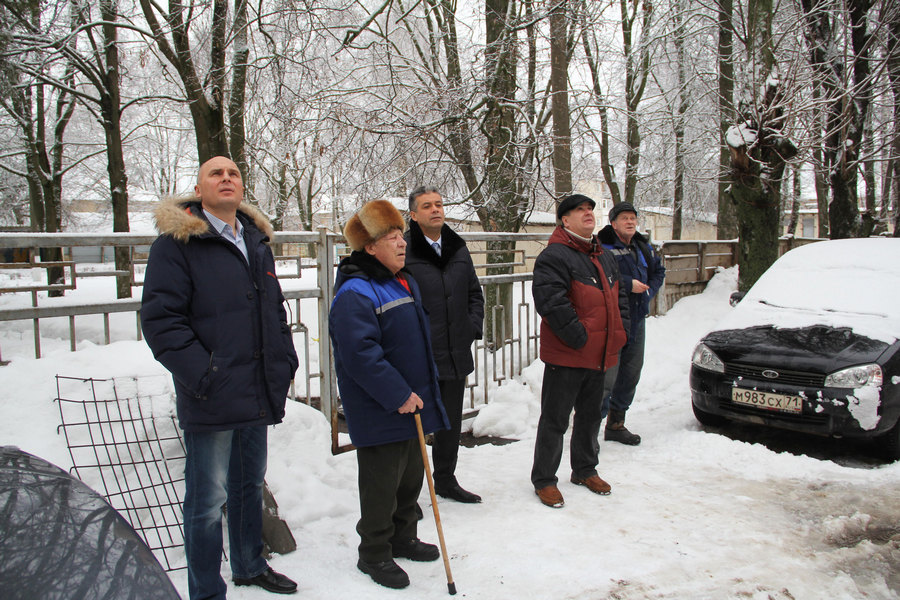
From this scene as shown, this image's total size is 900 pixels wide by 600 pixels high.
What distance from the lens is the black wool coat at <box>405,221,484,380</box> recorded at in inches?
143

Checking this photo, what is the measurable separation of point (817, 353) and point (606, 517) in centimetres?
239

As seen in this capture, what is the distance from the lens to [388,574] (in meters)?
2.82

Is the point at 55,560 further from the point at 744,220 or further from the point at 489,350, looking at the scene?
the point at 744,220

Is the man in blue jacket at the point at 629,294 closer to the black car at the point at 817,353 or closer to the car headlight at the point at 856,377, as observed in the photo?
the black car at the point at 817,353

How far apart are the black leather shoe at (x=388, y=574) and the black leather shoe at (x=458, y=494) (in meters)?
1.02

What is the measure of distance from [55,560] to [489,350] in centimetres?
528

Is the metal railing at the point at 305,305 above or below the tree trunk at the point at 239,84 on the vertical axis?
below

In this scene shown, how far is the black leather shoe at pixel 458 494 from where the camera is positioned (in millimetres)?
3854

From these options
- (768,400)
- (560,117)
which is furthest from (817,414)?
(560,117)

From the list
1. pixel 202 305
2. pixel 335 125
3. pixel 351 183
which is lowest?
pixel 202 305

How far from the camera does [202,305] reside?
2500mm

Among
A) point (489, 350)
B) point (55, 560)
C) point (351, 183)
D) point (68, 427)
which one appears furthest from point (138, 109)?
point (55, 560)

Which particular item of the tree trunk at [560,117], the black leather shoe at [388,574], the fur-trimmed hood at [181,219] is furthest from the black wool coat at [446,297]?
the tree trunk at [560,117]

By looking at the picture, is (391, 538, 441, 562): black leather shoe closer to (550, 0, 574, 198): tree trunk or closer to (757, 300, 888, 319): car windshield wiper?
(757, 300, 888, 319): car windshield wiper
